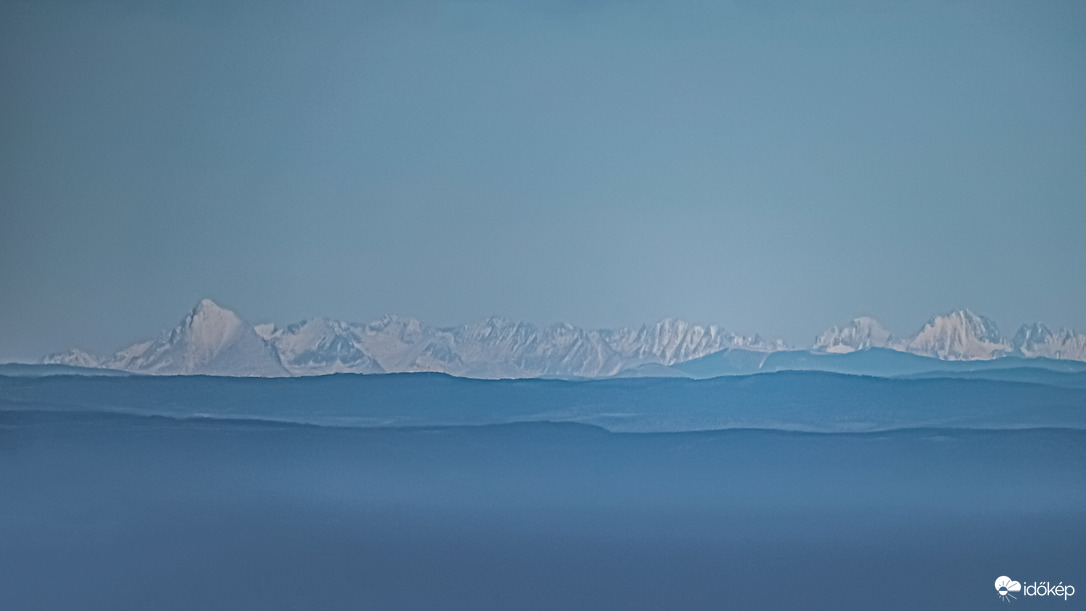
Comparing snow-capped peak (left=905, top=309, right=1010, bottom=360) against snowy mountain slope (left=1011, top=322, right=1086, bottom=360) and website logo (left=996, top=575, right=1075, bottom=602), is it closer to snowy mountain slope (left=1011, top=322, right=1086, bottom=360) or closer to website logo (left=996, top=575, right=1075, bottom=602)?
snowy mountain slope (left=1011, top=322, right=1086, bottom=360)

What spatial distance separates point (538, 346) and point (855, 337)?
122 cm

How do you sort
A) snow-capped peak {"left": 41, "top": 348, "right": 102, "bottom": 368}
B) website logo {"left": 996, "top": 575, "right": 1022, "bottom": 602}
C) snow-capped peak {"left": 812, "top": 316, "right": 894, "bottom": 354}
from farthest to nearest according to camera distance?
snow-capped peak {"left": 41, "top": 348, "right": 102, "bottom": 368} < snow-capped peak {"left": 812, "top": 316, "right": 894, "bottom": 354} < website logo {"left": 996, "top": 575, "right": 1022, "bottom": 602}

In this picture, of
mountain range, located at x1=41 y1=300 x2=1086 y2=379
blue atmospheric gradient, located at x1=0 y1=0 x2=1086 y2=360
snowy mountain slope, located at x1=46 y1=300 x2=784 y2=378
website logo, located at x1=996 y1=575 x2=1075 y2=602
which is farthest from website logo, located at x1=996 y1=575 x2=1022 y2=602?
snowy mountain slope, located at x1=46 y1=300 x2=784 y2=378

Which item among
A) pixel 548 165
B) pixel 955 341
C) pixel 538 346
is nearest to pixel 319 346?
pixel 538 346

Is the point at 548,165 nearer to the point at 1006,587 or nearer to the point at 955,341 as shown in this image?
the point at 955,341

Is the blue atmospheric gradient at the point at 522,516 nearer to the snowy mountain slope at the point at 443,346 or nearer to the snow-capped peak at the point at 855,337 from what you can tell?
the snowy mountain slope at the point at 443,346

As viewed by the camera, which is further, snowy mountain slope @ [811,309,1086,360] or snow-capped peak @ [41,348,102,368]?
snow-capped peak @ [41,348,102,368]

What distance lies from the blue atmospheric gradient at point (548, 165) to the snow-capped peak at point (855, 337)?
4 cm

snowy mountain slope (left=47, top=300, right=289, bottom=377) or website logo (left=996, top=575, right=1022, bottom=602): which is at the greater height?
snowy mountain slope (left=47, top=300, right=289, bottom=377)

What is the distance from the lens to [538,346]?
12.5 ft

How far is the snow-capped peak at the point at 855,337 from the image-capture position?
3.78 metres

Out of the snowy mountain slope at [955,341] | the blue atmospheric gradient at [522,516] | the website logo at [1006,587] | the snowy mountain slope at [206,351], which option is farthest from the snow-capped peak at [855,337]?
the snowy mountain slope at [206,351]

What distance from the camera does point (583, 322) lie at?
3.79 m

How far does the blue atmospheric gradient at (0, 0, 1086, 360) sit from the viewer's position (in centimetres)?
382
